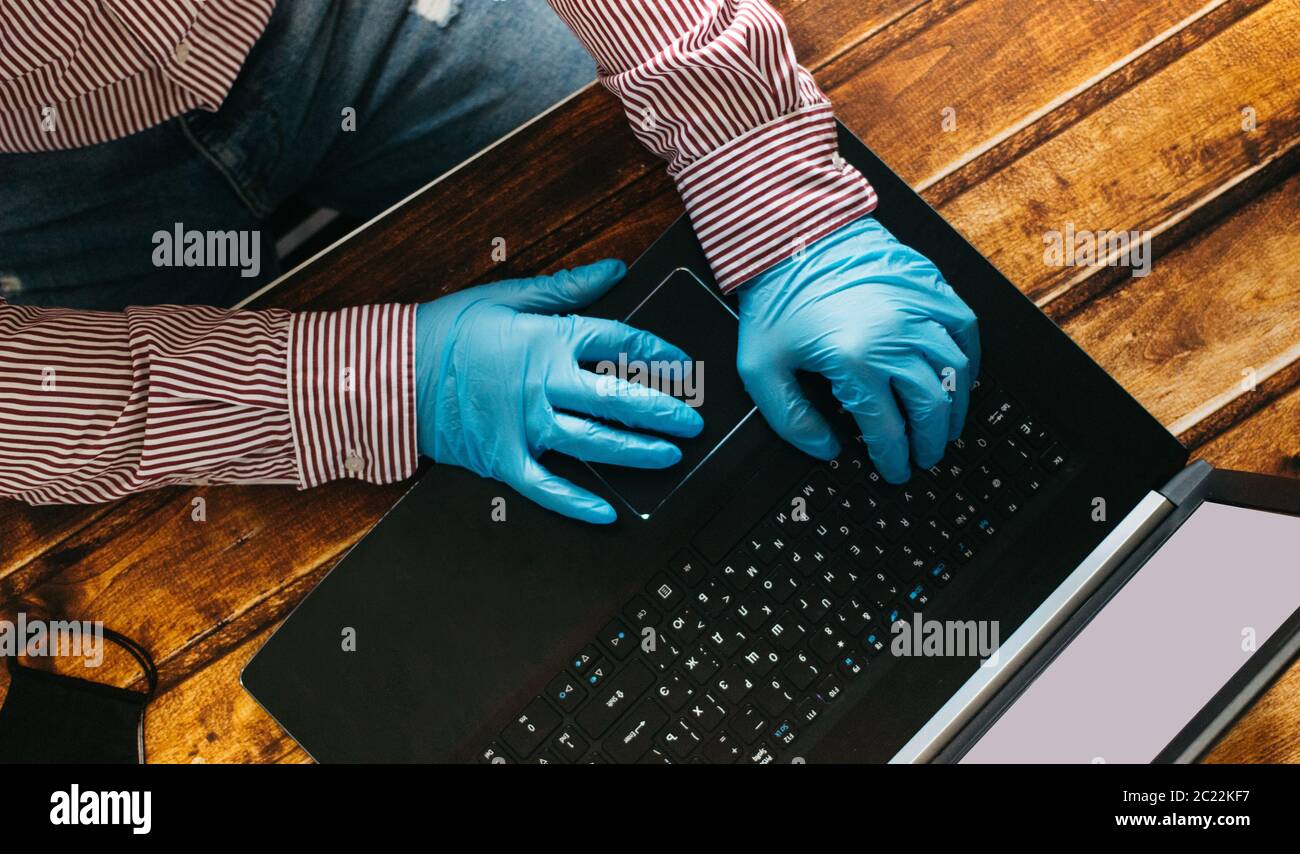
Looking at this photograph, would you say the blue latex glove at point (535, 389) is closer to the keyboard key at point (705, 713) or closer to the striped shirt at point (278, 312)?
the striped shirt at point (278, 312)

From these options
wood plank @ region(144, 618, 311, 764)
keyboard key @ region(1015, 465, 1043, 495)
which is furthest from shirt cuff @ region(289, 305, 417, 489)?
keyboard key @ region(1015, 465, 1043, 495)

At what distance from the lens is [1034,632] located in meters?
0.72

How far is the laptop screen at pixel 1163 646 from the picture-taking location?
64 cm

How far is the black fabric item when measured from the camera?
2.66 feet

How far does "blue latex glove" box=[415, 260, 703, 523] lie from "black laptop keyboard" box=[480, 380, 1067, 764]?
101mm

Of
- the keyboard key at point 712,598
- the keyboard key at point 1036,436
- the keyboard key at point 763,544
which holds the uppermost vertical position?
the keyboard key at point 1036,436

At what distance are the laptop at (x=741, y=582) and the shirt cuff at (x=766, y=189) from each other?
20 mm

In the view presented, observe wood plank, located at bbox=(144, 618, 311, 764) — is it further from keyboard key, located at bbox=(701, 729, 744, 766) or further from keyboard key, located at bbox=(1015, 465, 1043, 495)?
keyboard key, located at bbox=(1015, 465, 1043, 495)

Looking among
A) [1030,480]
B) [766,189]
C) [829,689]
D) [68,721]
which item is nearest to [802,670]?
[829,689]

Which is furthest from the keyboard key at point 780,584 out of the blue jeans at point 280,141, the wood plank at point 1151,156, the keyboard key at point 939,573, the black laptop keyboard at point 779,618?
the blue jeans at point 280,141

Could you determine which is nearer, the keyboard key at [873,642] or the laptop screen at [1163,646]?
the laptop screen at [1163,646]

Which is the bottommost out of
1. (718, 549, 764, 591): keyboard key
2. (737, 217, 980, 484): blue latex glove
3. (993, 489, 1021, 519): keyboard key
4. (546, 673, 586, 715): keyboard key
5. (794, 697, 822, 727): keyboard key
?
(794, 697, 822, 727): keyboard key

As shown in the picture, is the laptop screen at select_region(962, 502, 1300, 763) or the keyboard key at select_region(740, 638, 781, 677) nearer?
the laptop screen at select_region(962, 502, 1300, 763)
